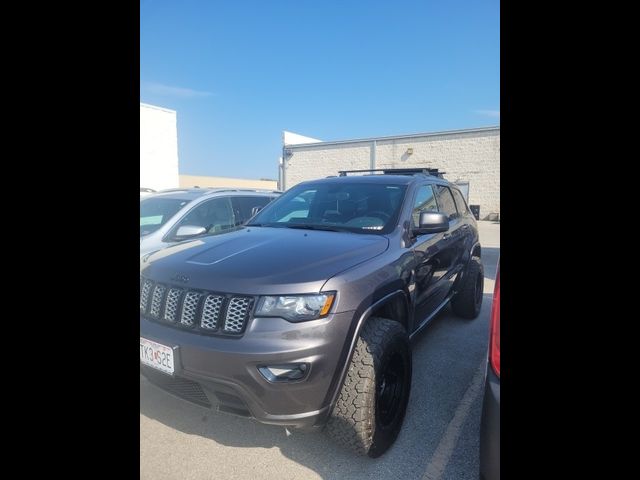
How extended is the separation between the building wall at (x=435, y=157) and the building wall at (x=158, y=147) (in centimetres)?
1486

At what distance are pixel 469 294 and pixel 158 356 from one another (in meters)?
3.53

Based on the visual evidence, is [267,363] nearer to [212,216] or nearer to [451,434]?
[451,434]

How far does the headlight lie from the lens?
6.30ft

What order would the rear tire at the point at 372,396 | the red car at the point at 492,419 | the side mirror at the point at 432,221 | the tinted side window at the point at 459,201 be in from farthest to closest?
the tinted side window at the point at 459,201 → the side mirror at the point at 432,221 → the rear tire at the point at 372,396 → the red car at the point at 492,419

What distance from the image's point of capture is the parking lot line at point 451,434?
7.11 ft

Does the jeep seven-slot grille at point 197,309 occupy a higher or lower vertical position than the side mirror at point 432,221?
lower

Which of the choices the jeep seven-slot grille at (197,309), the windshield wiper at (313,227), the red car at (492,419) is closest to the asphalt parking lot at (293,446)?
the jeep seven-slot grille at (197,309)

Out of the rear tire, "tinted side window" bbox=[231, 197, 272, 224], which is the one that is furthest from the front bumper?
"tinted side window" bbox=[231, 197, 272, 224]

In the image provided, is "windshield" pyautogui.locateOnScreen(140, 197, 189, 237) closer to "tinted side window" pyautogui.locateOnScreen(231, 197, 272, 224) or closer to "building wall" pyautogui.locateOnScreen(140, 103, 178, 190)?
"building wall" pyautogui.locateOnScreen(140, 103, 178, 190)

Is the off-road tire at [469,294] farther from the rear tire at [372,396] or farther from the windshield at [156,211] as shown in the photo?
the windshield at [156,211]
